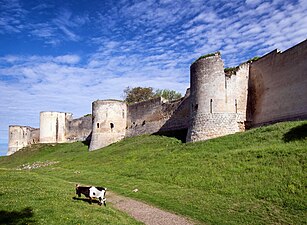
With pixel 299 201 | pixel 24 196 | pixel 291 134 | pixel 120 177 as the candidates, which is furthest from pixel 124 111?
pixel 299 201

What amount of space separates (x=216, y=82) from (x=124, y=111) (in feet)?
50.7

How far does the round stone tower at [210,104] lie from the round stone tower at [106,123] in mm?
13176

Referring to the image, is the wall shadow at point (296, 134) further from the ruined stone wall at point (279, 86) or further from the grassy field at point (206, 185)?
the ruined stone wall at point (279, 86)

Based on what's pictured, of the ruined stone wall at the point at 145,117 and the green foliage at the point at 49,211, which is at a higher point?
the ruined stone wall at the point at 145,117

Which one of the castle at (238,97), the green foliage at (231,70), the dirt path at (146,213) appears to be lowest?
the dirt path at (146,213)

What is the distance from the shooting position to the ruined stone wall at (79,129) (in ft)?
139

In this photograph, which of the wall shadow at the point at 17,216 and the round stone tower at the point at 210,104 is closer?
the wall shadow at the point at 17,216

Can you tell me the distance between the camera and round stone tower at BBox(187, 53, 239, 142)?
67.9 feet

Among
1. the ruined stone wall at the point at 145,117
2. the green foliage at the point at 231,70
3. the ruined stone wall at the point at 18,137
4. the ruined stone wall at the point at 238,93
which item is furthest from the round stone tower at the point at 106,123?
the ruined stone wall at the point at 18,137

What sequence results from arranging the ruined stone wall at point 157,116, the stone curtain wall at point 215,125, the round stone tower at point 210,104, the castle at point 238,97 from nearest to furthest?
the castle at point 238,97 → the stone curtain wall at point 215,125 → the round stone tower at point 210,104 → the ruined stone wall at point 157,116

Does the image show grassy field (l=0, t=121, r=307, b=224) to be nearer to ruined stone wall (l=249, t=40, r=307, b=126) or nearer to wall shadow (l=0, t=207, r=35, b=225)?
wall shadow (l=0, t=207, r=35, b=225)

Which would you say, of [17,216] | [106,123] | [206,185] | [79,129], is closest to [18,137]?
Result: [79,129]

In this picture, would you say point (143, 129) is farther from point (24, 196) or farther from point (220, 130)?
point (24, 196)

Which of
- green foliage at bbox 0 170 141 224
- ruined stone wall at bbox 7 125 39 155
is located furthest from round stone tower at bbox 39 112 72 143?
green foliage at bbox 0 170 141 224
